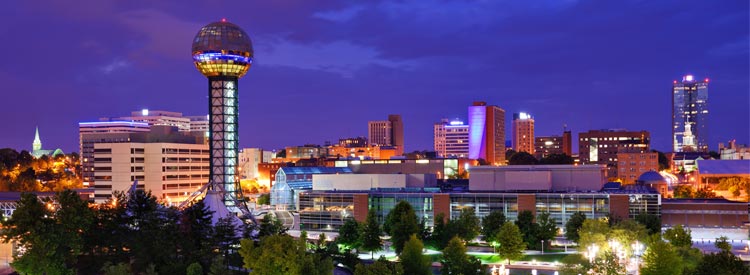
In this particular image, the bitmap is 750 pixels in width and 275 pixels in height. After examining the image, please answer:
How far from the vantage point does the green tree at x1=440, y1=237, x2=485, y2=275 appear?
173 feet

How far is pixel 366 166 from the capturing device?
150m

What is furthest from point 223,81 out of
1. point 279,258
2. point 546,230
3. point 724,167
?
point 724,167

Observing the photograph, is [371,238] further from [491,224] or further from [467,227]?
[491,224]

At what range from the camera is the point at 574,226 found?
7556 centimetres

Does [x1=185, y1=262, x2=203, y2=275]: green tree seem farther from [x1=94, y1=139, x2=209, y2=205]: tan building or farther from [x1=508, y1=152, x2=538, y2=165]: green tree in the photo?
[x1=508, y1=152, x2=538, y2=165]: green tree

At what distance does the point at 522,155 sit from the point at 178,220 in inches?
5537

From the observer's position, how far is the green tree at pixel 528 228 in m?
74.3

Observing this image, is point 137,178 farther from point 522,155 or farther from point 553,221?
point 522,155

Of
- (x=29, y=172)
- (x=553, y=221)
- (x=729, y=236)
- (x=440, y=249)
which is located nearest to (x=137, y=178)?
(x=29, y=172)

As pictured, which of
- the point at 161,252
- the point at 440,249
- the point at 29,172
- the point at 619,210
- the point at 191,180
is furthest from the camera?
the point at 29,172

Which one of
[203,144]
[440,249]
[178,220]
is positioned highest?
[203,144]

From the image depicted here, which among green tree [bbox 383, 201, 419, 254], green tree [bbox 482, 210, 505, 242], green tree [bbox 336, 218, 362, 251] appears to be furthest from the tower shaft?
green tree [bbox 482, 210, 505, 242]

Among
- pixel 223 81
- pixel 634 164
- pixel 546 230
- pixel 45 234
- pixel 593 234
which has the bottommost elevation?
pixel 546 230

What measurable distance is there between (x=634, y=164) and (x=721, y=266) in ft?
439
